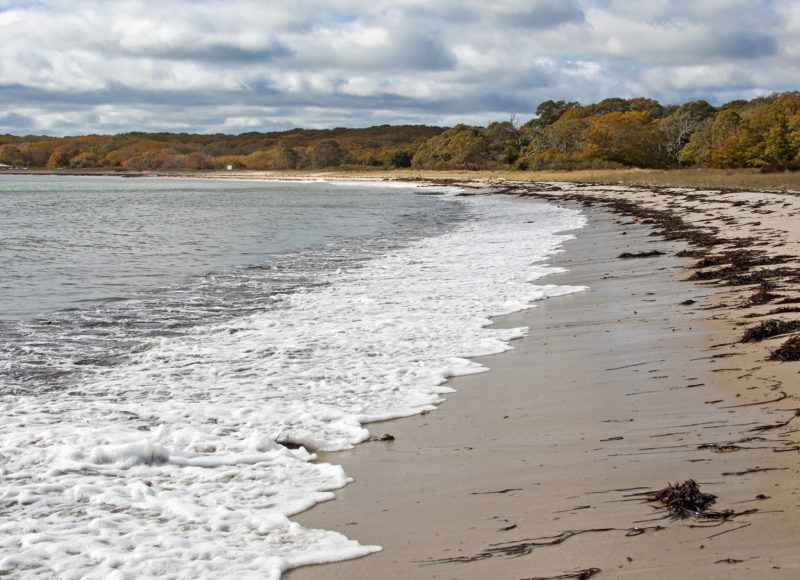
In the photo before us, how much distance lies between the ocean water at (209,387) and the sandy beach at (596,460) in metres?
0.27

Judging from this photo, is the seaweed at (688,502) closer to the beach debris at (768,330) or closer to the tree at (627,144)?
the beach debris at (768,330)

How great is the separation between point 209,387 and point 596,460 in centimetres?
330

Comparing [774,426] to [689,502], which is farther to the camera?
[774,426]

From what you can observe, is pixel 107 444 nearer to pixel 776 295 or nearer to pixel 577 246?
pixel 776 295

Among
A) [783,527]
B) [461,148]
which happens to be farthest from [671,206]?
[461,148]

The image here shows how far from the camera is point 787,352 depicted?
5.02 m

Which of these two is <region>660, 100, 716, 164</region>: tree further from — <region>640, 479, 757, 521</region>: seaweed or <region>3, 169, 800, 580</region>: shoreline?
<region>640, 479, 757, 521</region>: seaweed

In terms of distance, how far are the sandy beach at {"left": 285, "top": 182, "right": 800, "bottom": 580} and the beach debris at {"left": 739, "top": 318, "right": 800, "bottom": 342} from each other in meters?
0.09

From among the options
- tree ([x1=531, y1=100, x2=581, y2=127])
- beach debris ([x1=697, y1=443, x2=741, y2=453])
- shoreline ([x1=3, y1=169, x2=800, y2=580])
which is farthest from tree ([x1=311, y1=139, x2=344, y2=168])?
beach debris ([x1=697, y1=443, x2=741, y2=453])

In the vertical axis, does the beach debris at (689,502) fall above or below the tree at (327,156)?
below

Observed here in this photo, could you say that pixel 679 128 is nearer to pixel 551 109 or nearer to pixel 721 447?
pixel 551 109

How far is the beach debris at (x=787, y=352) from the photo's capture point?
16.3 feet

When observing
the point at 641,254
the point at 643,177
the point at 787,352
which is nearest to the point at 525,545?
the point at 787,352

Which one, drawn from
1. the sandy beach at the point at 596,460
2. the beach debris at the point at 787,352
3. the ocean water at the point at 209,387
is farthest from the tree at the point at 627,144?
the beach debris at the point at 787,352
